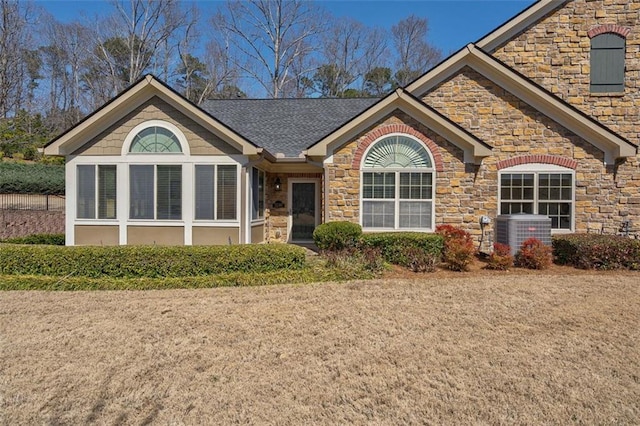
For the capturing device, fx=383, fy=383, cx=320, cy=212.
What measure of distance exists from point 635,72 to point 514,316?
1022 centimetres

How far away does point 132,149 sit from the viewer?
10.4 meters

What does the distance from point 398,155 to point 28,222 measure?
1514cm

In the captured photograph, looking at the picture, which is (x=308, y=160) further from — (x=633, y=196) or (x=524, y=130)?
(x=633, y=196)

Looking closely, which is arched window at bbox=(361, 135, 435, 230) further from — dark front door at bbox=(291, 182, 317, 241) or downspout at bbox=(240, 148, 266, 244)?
downspout at bbox=(240, 148, 266, 244)

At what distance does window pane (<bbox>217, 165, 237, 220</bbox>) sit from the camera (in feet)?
33.8

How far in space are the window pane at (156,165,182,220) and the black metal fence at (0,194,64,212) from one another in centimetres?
1018

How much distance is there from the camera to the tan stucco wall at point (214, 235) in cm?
1028

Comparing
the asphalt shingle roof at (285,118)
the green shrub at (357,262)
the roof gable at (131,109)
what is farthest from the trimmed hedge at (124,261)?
the asphalt shingle roof at (285,118)

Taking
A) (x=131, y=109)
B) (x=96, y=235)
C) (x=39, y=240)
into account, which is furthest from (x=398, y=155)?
(x=39, y=240)

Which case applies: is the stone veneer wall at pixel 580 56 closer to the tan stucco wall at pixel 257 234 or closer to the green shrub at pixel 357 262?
the green shrub at pixel 357 262

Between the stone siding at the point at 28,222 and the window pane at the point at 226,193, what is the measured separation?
29.8ft

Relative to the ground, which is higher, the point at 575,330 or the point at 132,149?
the point at 132,149

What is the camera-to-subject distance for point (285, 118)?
15.0 m

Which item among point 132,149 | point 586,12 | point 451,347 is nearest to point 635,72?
point 586,12
